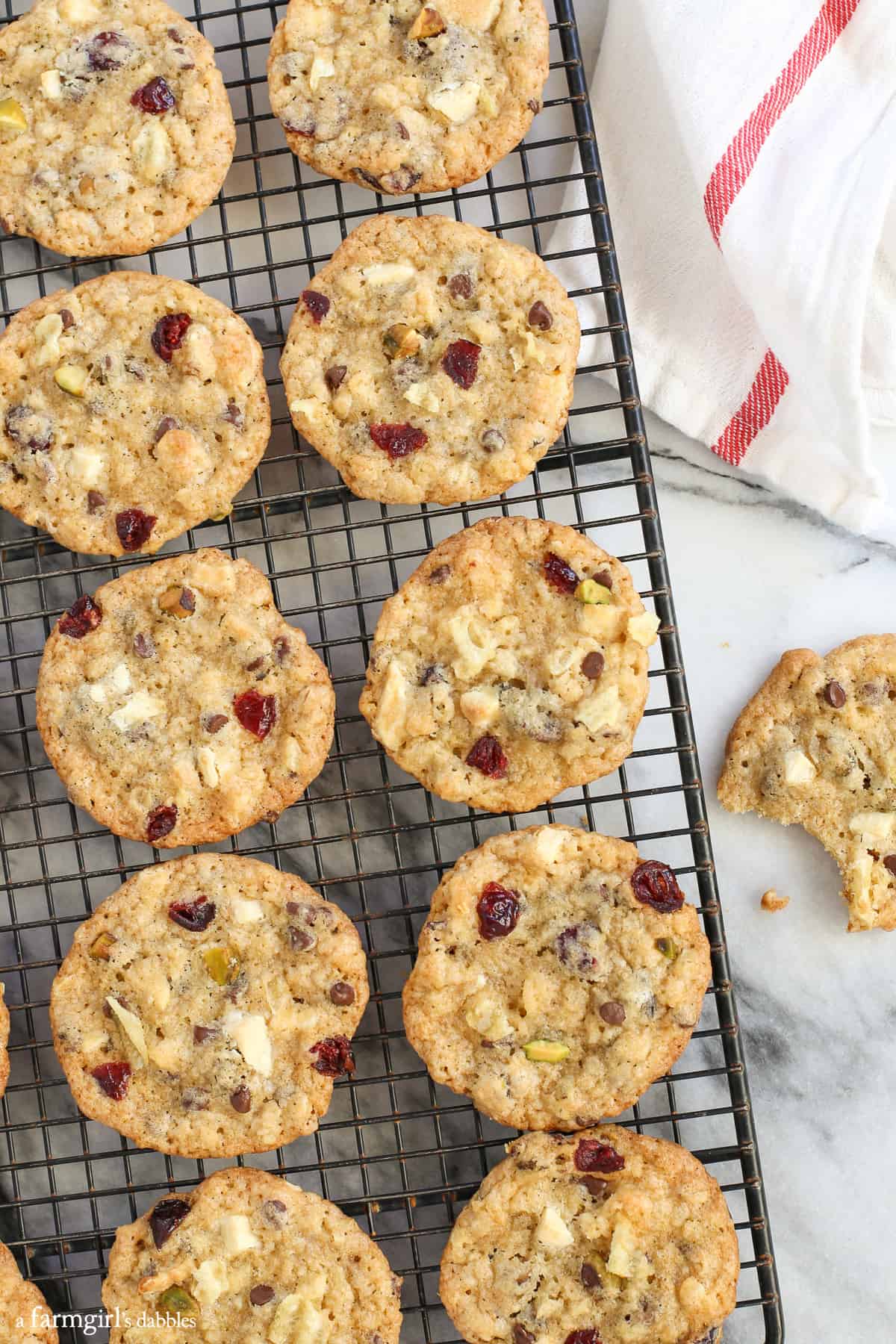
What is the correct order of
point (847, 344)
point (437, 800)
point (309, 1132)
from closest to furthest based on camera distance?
point (309, 1132) < point (847, 344) < point (437, 800)

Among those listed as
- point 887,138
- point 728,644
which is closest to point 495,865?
point 728,644

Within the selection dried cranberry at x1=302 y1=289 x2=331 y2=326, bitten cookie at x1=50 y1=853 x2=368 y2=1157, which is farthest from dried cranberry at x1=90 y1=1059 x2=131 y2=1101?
dried cranberry at x1=302 y1=289 x2=331 y2=326

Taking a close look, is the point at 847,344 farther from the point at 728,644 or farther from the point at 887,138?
the point at 728,644

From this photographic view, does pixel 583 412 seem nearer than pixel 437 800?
Yes

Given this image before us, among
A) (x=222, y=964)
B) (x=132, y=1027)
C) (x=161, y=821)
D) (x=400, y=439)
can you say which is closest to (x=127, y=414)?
(x=400, y=439)

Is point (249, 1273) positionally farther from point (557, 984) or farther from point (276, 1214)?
point (557, 984)
